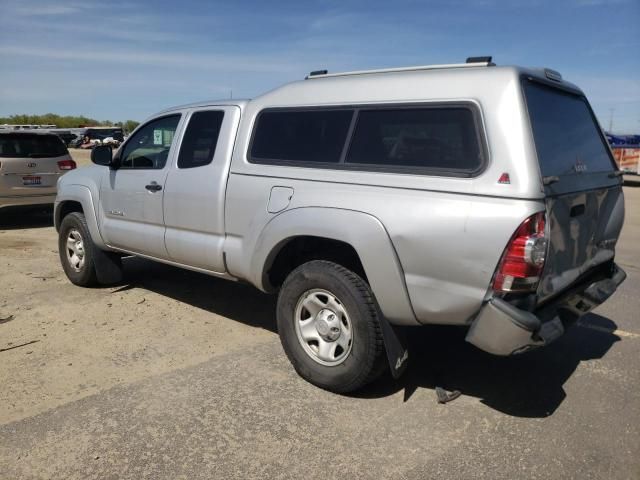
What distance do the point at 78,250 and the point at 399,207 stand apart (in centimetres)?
423

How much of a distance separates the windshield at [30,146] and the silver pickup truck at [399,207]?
21.5 ft

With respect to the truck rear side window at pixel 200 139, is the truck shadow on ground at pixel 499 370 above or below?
below

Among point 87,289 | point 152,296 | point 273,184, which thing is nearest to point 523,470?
point 273,184

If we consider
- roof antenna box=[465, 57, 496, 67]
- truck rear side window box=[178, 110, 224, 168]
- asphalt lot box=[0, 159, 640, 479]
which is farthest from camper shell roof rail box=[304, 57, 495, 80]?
asphalt lot box=[0, 159, 640, 479]

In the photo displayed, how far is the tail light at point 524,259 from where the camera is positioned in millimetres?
2854

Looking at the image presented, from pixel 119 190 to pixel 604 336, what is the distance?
4.64 meters

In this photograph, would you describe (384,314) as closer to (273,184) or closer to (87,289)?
(273,184)

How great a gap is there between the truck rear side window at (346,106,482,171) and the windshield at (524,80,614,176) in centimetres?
36

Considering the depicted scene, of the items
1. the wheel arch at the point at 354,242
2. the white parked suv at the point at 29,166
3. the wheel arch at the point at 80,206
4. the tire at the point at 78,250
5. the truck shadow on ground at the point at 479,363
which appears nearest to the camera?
the wheel arch at the point at 354,242

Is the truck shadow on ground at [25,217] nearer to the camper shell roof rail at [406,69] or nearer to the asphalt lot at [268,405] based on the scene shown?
the asphalt lot at [268,405]

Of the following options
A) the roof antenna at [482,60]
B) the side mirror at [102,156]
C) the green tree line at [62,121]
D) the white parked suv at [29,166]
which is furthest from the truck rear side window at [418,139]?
the green tree line at [62,121]

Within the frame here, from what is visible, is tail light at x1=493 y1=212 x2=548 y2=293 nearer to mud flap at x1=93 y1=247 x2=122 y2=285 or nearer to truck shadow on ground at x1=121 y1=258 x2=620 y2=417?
truck shadow on ground at x1=121 y1=258 x2=620 y2=417

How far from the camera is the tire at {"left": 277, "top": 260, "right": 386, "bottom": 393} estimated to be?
11.3ft

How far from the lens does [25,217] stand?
11.6 meters
